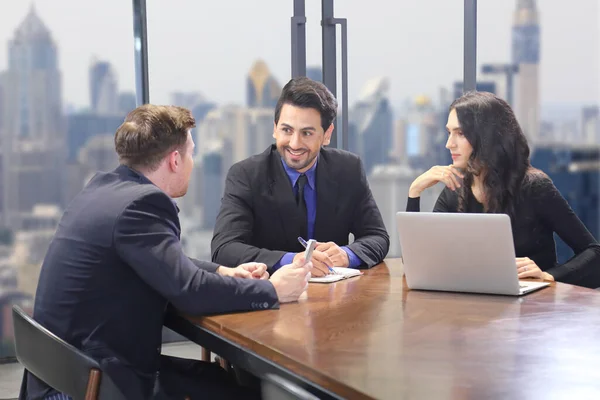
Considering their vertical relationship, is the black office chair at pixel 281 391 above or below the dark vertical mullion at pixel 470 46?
below

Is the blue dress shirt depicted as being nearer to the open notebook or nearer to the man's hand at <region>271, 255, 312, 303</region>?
Result: the open notebook

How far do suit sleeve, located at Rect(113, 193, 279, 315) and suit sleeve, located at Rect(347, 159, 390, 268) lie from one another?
1.05m

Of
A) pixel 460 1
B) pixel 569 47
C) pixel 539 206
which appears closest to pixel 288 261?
pixel 539 206

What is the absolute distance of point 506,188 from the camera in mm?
3469

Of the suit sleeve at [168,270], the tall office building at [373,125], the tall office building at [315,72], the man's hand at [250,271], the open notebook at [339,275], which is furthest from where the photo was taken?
the tall office building at [373,125]

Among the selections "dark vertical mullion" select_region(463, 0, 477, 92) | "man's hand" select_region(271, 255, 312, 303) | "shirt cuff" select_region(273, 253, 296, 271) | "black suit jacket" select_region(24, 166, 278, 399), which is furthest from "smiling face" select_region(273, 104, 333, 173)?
"dark vertical mullion" select_region(463, 0, 477, 92)

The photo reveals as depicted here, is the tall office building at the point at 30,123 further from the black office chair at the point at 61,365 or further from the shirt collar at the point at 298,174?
the black office chair at the point at 61,365

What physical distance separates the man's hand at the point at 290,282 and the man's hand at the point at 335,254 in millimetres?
571

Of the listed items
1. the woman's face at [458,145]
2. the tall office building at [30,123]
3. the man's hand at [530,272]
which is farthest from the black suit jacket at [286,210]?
the tall office building at [30,123]

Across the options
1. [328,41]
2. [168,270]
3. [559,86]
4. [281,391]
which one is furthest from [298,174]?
[559,86]

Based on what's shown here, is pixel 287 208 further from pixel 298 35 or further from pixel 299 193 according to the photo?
pixel 298 35

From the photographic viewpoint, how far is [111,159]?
5.38 m

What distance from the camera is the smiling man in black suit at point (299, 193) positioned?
11.8 ft

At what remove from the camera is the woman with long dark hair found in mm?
3307
